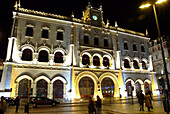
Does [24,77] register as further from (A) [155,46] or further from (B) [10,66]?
(A) [155,46]

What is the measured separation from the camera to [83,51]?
27375mm

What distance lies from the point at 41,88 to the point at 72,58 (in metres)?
7.36

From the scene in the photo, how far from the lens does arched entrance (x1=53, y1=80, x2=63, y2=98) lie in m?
23.9

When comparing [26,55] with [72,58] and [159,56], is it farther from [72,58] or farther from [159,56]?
[159,56]

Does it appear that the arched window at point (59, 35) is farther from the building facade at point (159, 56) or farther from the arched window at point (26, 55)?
the building facade at point (159, 56)

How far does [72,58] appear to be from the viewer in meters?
25.8

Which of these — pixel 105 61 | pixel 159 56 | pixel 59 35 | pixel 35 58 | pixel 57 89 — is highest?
pixel 59 35

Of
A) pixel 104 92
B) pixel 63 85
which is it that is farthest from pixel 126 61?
pixel 63 85

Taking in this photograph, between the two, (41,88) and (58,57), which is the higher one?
(58,57)

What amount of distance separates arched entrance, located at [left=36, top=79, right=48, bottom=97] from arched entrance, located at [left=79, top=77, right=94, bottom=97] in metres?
6.30

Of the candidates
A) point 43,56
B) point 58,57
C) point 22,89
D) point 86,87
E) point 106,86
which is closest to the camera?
point 22,89

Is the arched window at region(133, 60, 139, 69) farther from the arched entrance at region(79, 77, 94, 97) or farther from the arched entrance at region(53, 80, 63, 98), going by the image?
the arched entrance at region(53, 80, 63, 98)

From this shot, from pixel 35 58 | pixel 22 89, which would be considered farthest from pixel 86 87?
pixel 22 89

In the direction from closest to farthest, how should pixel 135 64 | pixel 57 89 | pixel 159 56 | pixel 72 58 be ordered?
pixel 57 89 < pixel 72 58 < pixel 135 64 < pixel 159 56
